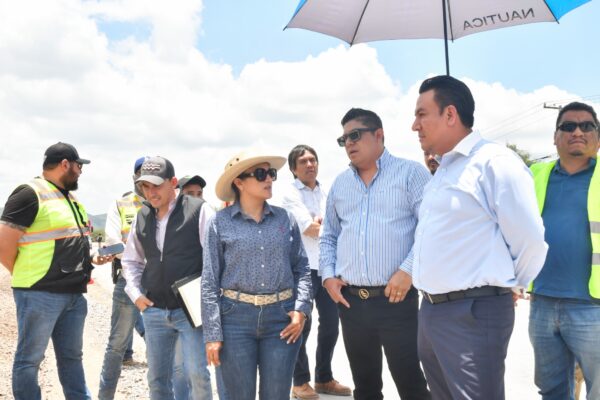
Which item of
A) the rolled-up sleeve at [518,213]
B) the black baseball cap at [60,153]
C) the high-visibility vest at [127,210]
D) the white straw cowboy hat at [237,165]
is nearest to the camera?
the rolled-up sleeve at [518,213]

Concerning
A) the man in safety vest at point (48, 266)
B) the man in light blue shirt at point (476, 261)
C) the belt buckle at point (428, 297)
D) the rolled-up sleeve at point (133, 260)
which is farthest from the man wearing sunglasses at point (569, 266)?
the man in safety vest at point (48, 266)

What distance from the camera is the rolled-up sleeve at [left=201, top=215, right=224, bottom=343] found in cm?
338

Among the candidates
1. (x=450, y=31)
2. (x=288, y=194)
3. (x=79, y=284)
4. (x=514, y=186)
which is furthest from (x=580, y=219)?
(x=79, y=284)

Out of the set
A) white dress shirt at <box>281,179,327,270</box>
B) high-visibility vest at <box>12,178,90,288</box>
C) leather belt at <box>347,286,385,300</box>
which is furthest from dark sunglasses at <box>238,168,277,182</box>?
high-visibility vest at <box>12,178,90,288</box>

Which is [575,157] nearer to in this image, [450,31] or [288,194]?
[450,31]

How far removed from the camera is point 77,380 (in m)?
4.70

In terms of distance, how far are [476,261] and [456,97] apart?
937mm

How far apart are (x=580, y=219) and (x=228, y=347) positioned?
2383mm

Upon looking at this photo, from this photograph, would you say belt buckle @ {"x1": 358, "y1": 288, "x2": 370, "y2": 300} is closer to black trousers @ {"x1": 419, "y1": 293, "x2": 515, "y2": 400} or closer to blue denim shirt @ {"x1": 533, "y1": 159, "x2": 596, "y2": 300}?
black trousers @ {"x1": 419, "y1": 293, "x2": 515, "y2": 400}

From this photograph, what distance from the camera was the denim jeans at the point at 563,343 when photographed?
3377 millimetres

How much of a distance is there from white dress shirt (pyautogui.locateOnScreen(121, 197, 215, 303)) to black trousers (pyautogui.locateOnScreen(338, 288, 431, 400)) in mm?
1209

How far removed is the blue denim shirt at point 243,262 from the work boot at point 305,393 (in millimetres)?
1877

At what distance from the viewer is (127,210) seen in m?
5.62

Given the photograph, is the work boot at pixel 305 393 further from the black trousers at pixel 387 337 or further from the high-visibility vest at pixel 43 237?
the high-visibility vest at pixel 43 237
